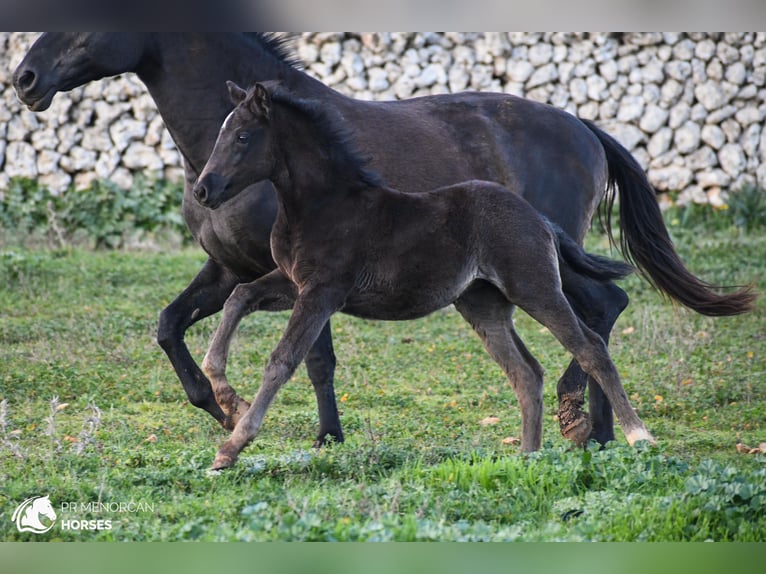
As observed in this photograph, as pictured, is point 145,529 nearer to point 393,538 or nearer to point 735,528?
point 393,538

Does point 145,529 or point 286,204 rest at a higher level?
point 286,204

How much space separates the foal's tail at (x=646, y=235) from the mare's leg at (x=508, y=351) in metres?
1.22

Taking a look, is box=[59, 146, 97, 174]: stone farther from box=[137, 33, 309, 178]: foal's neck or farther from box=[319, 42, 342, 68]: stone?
box=[137, 33, 309, 178]: foal's neck

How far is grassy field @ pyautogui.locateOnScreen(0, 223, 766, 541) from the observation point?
4.65m

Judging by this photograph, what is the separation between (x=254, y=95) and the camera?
5.47 metres

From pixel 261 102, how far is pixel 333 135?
43cm

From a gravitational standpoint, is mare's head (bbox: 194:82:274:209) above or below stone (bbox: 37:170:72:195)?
above

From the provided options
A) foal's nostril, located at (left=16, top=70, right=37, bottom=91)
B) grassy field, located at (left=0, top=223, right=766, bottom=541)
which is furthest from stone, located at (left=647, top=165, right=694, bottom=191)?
foal's nostril, located at (left=16, top=70, right=37, bottom=91)

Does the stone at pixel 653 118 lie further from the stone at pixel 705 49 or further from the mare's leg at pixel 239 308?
the mare's leg at pixel 239 308

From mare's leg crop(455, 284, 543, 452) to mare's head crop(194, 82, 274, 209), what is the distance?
142cm

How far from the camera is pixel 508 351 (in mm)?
6242

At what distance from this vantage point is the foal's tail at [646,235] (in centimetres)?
691
